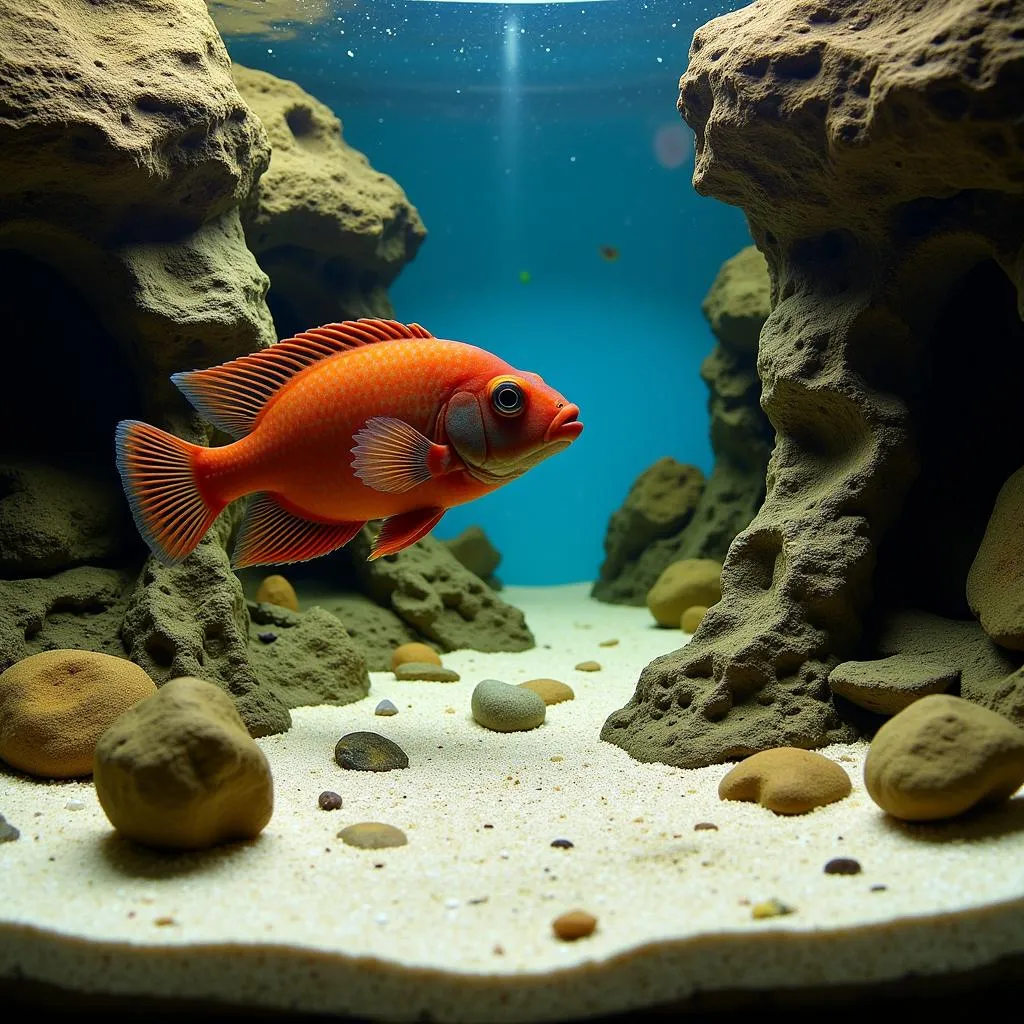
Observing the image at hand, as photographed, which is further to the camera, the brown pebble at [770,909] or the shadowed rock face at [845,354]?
the shadowed rock face at [845,354]

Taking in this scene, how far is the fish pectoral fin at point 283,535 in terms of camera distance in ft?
11.5

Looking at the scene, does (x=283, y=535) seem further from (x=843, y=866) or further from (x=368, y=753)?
(x=843, y=866)

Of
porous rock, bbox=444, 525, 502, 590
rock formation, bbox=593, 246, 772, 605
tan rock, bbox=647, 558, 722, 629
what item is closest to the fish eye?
tan rock, bbox=647, 558, 722, 629

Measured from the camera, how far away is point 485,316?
36.9 feet

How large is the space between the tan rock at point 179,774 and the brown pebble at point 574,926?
1009 millimetres

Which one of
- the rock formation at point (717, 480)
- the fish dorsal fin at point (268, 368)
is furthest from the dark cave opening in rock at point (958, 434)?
the rock formation at point (717, 480)

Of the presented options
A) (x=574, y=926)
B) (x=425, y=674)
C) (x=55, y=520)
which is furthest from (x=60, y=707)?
(x=425, y=674)

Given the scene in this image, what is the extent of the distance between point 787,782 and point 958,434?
6.51ft

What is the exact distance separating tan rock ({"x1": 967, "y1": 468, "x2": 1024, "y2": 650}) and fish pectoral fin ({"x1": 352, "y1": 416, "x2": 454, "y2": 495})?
2.03m

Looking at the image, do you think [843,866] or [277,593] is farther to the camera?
[277,593]

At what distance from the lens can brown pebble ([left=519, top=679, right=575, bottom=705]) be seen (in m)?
4.77

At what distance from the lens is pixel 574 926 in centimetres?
198

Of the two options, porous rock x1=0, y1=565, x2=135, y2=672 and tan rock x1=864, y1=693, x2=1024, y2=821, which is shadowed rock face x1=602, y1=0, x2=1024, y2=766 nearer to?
tan rock x1=864, y1=693, x2=1024, y2=821

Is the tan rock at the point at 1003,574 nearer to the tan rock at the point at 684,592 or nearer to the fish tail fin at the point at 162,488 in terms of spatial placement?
the fish tail fin at the point at 162,488
